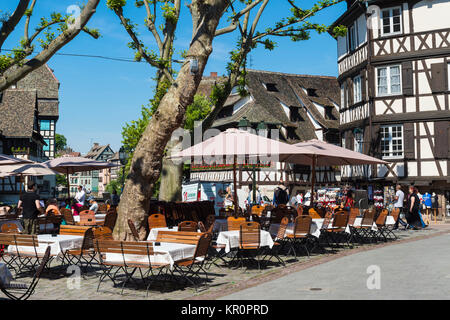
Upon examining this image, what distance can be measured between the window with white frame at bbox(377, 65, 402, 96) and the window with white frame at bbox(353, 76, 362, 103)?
1.70 metres

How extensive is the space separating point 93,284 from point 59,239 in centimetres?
103

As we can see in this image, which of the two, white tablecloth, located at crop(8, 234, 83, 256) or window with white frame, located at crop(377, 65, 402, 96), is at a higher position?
window with white frame, located at crop(377, 65, 402, 96)

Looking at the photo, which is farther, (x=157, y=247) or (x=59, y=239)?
(x=59, y=239)

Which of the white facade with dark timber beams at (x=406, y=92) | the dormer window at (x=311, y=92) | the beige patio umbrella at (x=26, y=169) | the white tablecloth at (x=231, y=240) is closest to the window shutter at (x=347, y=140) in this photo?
the white facade with dark timber beams at (x=406, y=92)

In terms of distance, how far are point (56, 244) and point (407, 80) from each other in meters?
21.3

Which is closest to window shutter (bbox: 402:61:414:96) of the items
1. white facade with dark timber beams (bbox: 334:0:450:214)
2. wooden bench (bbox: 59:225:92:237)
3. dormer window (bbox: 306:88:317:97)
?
white facade with dark timber beams (bbox: 334:0:450:214)

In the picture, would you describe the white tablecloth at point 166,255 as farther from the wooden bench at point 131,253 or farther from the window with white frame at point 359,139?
the window with white frame at point 359,139

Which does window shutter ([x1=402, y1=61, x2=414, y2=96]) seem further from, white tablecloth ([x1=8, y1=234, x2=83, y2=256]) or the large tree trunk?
white tablecloth ([x1=8, y1=234, x2=83, y2=256])

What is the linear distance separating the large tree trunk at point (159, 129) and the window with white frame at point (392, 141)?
681 inches

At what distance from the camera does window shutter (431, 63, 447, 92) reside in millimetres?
25281

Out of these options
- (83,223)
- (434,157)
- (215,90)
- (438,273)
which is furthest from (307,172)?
(438,273)

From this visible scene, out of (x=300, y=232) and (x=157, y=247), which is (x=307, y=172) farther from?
(x=157, y=247)

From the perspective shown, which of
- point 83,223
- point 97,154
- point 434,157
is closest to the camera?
point 83,223
